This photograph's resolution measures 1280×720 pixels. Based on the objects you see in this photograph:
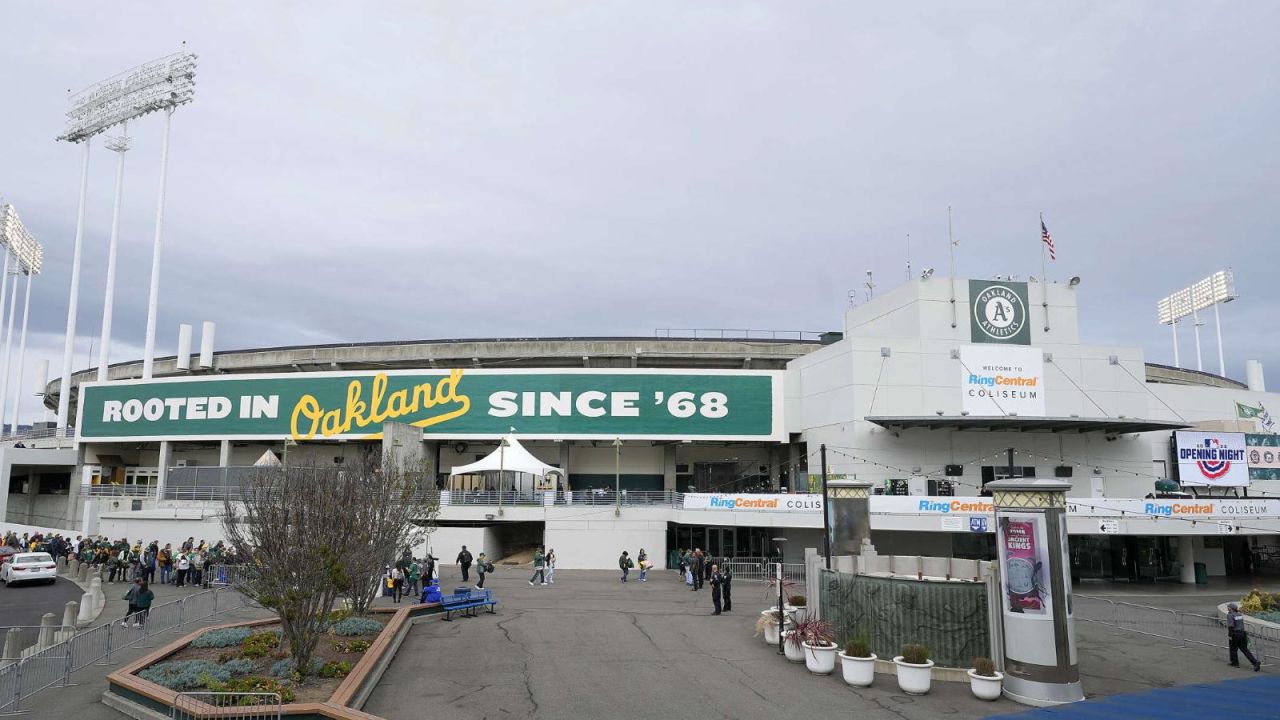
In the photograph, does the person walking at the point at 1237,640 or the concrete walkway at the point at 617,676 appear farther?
A: the person walking at the point at 1237,640

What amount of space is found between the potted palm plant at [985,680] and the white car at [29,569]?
103 ft

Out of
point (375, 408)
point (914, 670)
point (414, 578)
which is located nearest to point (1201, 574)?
point (914, 670)

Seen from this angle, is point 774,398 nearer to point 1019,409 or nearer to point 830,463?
point 830,463

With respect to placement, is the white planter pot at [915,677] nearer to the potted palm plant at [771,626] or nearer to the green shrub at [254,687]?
the potted palm plant at [771,626]

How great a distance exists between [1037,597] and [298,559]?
12880 mm

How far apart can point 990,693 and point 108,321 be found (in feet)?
207

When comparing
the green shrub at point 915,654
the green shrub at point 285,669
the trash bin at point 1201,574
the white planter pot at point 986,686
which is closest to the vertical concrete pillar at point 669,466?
the trash bin at point 1201,574

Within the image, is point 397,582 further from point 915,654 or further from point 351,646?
point 915,654

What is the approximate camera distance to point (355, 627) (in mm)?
18625

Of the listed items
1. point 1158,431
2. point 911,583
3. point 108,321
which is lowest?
point 911,583

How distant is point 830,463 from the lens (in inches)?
1593

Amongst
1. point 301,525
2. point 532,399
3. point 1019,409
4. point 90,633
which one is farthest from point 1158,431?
point 90,633

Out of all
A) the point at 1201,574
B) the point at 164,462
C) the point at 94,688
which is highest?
the point at 164,462

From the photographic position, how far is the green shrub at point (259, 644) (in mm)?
16297
